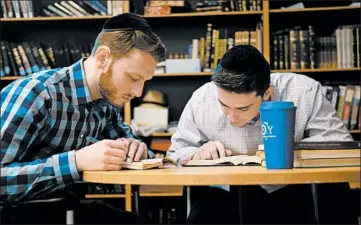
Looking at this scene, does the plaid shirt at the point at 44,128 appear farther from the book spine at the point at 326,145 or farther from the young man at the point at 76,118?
the book spine at the point at 326,145

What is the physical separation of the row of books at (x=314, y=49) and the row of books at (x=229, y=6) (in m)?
0.24

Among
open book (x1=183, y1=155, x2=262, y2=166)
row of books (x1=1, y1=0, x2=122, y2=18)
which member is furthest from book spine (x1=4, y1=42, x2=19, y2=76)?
open book (x1=183, y1=155, x2=262, y2=166)

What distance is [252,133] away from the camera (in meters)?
2.12

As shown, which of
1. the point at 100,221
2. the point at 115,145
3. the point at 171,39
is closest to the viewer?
the point at 115,145

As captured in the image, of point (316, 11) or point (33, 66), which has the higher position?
point (316, 11)

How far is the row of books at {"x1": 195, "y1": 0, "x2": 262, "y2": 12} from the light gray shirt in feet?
5.03

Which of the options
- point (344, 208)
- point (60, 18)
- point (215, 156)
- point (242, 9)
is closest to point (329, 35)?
point (242, 9)

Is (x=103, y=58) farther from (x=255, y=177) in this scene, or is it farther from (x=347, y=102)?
(x=347, y=102)

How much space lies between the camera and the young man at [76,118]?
4.81 feet

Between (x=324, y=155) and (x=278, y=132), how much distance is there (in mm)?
138

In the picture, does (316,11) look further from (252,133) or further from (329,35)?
(252,133)

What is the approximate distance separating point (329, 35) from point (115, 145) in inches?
110

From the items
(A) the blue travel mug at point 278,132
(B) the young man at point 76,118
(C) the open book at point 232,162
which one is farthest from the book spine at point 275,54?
(A) the blue travel mug at point 278,132

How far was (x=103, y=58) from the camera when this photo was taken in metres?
1.79
